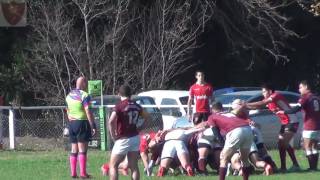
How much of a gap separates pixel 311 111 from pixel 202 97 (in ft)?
9.17

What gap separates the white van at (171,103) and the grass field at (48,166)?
85.9 inches

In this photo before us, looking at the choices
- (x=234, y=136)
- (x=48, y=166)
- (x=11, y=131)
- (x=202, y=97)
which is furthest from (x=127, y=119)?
(x=11, y=131)

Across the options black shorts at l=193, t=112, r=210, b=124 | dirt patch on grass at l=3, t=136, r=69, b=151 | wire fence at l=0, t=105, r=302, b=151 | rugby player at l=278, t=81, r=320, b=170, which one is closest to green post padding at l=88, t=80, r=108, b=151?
wire fence at l=0, t=105, r=302, b=151

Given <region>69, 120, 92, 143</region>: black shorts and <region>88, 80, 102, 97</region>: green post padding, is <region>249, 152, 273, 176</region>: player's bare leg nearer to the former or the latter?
<region>69, 120, 92, 143</region>: black shorts

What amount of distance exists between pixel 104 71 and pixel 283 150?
42.4ft

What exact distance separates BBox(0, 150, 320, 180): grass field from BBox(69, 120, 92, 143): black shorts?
787 millimetres

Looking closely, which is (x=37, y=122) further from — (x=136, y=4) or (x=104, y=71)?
(x=136, y=4)

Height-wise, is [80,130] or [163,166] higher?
[80,130]

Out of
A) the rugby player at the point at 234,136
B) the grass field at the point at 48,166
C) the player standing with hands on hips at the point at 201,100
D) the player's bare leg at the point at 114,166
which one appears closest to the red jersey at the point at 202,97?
the player standing with hands on hips at the point at 201,100

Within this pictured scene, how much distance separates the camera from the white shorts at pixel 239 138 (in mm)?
15289

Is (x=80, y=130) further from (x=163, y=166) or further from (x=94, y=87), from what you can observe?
(x=94, y=87)

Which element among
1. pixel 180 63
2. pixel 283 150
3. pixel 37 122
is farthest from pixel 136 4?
pixel 283 150

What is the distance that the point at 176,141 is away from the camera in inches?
707

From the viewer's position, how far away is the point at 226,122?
50.6ft
